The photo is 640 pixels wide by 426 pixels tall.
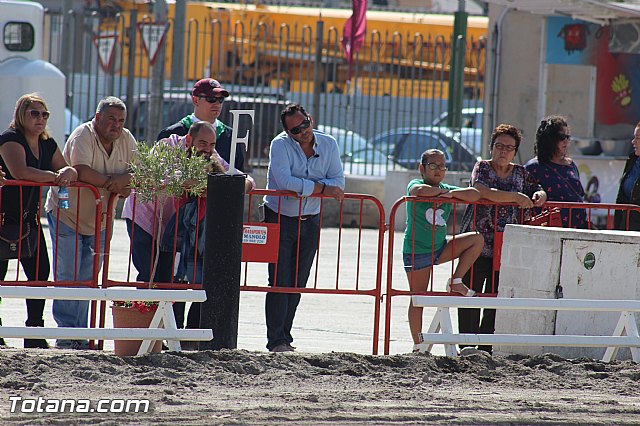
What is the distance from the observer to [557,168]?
9.52 metres

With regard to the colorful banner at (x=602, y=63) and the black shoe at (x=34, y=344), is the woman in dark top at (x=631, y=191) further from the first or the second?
the colorful banner at (x=602, y=63)

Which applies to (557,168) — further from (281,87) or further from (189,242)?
(281,87)

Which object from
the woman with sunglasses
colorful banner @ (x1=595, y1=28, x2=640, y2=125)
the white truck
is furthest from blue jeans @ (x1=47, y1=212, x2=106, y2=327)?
colorful banner @ (x1=595, y1=28, x2=640, y2=125)

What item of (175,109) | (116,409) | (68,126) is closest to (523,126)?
(175,109)

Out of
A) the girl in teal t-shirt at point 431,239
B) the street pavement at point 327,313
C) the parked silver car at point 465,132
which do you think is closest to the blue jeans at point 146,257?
Result: the street pavement at point 327,313

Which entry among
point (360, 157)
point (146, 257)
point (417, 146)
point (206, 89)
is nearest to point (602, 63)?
point (417, 146)

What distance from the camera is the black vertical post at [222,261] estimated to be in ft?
25.8

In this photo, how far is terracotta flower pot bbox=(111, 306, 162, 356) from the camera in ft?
25.9

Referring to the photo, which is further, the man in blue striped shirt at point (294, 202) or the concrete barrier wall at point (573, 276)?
the man in blue striped shirt at point (294, 202)

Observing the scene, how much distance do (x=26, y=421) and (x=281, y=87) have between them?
13.0m

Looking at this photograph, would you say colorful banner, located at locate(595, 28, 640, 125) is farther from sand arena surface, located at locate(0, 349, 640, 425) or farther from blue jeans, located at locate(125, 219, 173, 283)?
blue jeans, located at locate(125, 219, 173, 283)

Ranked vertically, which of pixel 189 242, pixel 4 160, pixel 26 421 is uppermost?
pixel 4 160

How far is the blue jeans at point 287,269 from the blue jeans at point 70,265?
4.24ft

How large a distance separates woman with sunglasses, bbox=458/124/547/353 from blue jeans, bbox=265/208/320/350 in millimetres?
1216
